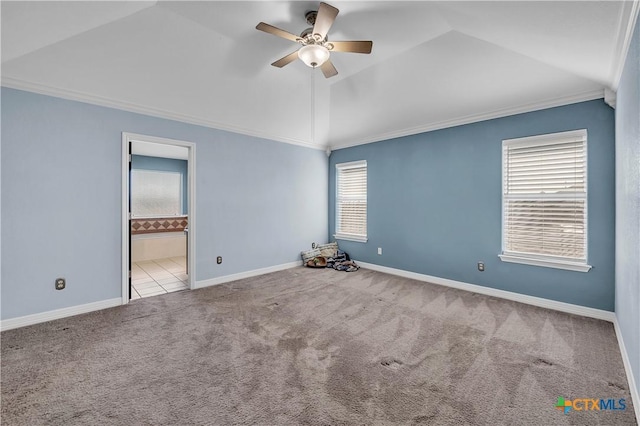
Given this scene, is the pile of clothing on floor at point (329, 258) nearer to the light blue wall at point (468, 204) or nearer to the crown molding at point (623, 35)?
the light blue wall at point (468, 204)

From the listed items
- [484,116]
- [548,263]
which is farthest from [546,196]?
[484,116]

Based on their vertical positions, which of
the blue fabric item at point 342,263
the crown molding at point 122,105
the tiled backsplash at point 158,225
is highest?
the crown molding at point 122,105

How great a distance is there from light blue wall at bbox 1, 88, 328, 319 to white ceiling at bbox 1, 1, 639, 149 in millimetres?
247

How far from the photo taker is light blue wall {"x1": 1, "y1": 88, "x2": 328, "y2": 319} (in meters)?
2.91

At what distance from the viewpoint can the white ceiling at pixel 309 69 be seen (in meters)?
2.26

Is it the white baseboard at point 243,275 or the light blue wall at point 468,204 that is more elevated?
the light blue wall at point 468,204

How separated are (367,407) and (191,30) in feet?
11.9

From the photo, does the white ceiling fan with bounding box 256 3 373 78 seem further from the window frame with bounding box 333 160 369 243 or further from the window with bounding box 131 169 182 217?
the window with bounding box 131 169 182 217

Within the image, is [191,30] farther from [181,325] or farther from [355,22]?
[181,325]

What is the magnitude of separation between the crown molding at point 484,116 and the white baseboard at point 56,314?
15.2ft

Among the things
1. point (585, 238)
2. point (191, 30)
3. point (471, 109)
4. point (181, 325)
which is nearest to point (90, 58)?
point (191, 30)

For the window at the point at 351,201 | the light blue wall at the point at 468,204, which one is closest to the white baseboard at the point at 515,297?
the light blue wall at the point at 468,204

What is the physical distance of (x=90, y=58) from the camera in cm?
288

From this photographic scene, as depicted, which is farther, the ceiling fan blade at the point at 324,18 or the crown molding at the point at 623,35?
the ceiling fan blade at the point at 324,18
